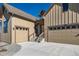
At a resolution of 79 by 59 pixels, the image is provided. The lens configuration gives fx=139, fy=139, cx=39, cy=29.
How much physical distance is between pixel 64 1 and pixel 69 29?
3.08 metres

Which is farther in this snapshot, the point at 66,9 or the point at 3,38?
the point at 3,38

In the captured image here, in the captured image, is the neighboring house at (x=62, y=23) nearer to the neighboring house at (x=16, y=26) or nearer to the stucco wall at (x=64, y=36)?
the stucco wall at (x=64, y=36)

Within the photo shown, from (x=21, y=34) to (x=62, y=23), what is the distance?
5715mm

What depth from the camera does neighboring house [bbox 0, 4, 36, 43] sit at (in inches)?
669

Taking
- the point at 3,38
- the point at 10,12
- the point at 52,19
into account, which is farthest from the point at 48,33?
the point at 3,38

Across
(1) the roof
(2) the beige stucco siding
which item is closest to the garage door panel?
(2) the beige stucco siding

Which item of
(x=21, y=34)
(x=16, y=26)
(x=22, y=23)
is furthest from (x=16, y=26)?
(x=21, y=34)

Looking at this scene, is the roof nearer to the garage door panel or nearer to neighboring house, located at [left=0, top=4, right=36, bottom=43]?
neighboring house, located at [left=0, top=4, right=36, bottom=43]

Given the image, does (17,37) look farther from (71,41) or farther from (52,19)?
(71,41)

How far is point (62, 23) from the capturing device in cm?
1562

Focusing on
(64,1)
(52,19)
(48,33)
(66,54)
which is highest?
(64,1)

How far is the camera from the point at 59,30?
16031mm

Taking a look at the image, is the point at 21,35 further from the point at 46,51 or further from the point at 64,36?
the point at 46,51

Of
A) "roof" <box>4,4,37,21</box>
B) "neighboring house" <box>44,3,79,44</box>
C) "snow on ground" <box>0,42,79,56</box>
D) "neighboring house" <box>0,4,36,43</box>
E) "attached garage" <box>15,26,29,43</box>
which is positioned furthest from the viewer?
"attached garage" <box>15,26,29,43</box>
